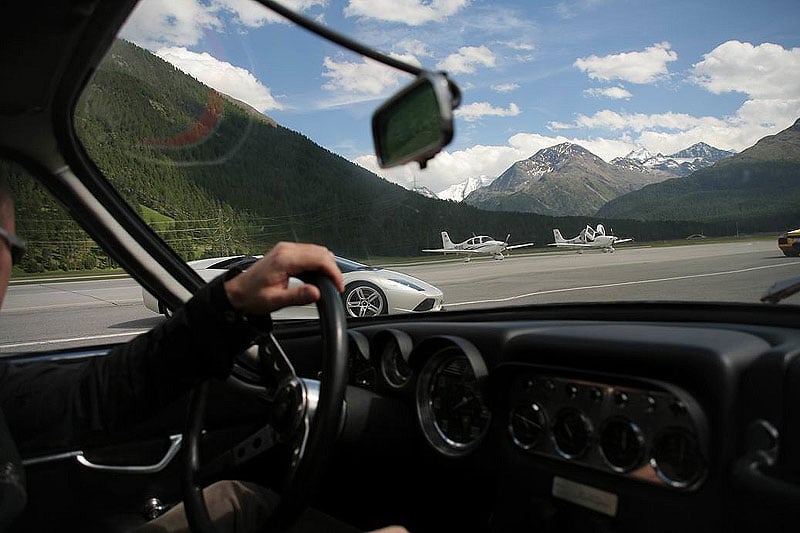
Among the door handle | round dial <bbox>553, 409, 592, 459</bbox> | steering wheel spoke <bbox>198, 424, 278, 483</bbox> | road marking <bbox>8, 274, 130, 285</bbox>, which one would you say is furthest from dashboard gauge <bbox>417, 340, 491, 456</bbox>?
road marking <bbox>8, 274, 130, 285</bbox>

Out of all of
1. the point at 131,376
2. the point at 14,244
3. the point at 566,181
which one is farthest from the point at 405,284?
the point at 14,244

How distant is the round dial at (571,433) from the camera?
2.06 metres

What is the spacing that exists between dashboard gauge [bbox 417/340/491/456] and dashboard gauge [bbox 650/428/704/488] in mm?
639

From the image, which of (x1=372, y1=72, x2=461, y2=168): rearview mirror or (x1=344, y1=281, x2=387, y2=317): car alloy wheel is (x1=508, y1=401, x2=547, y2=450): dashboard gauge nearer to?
(x1=344, y1=281, x2=387, y2=317): car alloy wheel

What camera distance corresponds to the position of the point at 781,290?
6.58ft

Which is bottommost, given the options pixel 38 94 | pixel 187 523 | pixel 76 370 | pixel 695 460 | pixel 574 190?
pixel 187 523

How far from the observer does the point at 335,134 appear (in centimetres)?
203

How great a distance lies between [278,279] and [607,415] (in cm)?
108

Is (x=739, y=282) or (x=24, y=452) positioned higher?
(x=739, y=282)

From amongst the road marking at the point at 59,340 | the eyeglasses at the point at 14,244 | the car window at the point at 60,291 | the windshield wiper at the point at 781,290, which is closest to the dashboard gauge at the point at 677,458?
the windshield wiper at the point at 781,290

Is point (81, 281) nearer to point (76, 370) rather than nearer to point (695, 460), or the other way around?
point (76, 370)

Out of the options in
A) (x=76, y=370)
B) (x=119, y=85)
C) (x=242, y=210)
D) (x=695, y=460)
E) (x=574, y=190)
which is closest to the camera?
(x=695, y=460)

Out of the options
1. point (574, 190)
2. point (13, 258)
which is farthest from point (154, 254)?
point (574, 190)

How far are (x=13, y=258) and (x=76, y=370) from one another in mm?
421
